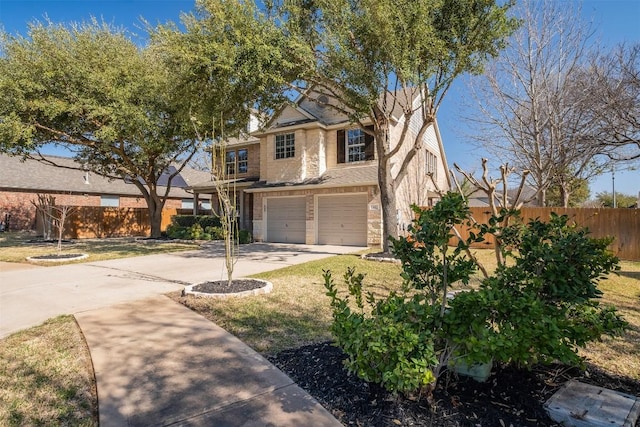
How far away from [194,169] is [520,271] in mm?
36994

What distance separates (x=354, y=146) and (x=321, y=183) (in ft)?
7.93

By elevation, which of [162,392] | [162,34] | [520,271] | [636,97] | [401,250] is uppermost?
[162,34]

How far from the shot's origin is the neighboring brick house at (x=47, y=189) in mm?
24359

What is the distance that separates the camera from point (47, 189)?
2500cm

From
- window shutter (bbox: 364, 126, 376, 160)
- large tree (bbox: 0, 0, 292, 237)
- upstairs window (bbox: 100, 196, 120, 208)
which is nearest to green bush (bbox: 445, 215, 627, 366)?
large tree (bbox: 0, 0, 292, 237)

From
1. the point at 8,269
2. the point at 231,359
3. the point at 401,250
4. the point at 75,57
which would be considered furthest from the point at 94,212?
the point at 401,250

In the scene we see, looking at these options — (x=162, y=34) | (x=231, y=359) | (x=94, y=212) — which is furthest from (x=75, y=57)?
(x=231, y=359)

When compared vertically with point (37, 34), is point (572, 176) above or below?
below

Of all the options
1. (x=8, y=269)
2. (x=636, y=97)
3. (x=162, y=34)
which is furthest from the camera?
(x=636, y=97)

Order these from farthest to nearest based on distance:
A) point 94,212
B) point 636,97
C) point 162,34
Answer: point 94,212, point 636,97, point 162,34

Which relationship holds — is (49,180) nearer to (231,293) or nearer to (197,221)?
(197,221)

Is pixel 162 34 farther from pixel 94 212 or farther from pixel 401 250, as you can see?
pixel 94 212

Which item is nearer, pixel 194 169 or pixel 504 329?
pixel 504 329

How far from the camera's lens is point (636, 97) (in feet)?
36.9
